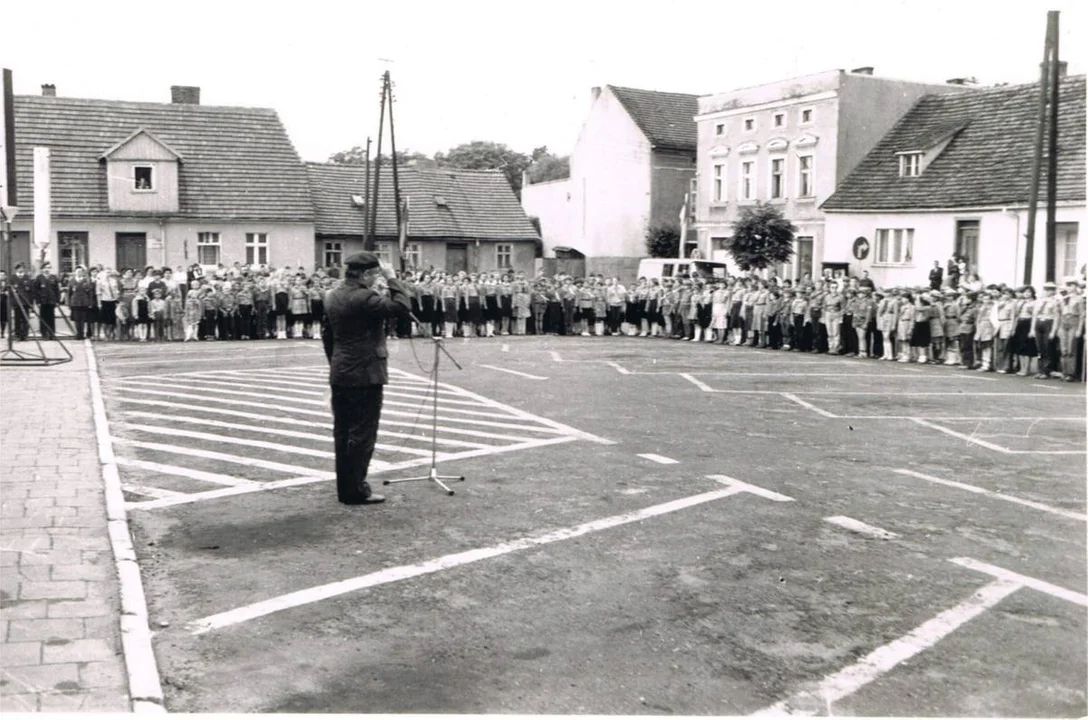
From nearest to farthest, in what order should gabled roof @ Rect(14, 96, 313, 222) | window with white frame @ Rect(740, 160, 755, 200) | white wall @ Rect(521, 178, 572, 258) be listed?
1. gabled roof @ Rect(14, 96, 313, 222)
2. window with white frame @ Rect(740, 160, 755, 200)
3. white wall @ Rect(521, 178, 572, 258)

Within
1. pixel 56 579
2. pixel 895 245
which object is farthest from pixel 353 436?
pixel 895 245

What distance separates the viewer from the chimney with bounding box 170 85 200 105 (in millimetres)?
46497

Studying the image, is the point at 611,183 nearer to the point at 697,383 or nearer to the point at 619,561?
the point at 697,383

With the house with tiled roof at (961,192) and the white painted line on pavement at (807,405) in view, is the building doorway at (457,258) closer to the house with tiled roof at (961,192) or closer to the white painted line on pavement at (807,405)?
the house with tiled roof at (961,192)

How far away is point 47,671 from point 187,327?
22.2m

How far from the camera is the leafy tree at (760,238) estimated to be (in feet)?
135

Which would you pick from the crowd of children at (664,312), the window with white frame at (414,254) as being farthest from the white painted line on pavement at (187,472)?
the window with white frame at (414,254)

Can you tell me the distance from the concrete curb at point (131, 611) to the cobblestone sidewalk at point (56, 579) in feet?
0.14

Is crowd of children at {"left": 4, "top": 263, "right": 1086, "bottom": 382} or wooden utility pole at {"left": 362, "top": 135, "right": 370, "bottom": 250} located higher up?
wooden utility pole at {"left": 362, "top": 135, "right": 370, "bottom": 250}

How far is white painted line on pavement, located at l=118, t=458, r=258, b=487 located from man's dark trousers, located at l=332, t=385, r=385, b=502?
1216 millimetres

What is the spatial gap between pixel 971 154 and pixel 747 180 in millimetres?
11231

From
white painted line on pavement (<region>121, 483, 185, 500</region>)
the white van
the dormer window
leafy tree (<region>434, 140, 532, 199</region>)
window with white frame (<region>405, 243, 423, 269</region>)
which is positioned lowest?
white painted line on pavement (<region>121, 483, 185, 500</region>)

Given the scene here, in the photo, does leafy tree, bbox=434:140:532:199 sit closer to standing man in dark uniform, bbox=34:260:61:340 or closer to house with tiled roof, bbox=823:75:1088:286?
house with tiled roof, bbox=823:75:1088:286

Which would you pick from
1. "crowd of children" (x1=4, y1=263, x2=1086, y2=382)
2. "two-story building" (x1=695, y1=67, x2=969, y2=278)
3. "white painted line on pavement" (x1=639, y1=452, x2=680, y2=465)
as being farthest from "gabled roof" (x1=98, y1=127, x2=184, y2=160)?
"white painted line on pavement" (x1=639, y1=452, x2=680, y2=465)
